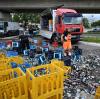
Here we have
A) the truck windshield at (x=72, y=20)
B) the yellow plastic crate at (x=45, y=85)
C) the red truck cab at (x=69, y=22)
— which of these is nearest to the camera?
the yellow plastic crate at (x=45, y=85)

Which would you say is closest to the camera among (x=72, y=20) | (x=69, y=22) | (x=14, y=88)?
(x=14, y=88)

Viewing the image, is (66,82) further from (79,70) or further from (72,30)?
(72,30)

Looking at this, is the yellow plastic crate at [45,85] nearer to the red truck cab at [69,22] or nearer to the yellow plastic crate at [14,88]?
the yellow plastic crate at [14,88]

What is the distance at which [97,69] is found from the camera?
10.8m

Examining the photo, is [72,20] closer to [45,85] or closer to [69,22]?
[69,22]

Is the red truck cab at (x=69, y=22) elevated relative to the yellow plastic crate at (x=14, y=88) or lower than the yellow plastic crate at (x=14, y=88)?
elevated

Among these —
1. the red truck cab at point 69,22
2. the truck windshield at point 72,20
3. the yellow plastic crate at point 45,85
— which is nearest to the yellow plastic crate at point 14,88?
the yellow plastic crate at point 45,85

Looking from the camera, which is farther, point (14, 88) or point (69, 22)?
point (69, 22)

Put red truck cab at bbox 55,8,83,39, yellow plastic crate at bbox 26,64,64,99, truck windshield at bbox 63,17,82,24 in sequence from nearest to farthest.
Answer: yellow plastic crate at bbox 26,64,64,99 < red truck cab at bbox 55,8,83,39 < truck windshield at bbox 63,17,82,24

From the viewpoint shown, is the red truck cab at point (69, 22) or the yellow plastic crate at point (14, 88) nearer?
the yellow plastic crate at point (14, 88)

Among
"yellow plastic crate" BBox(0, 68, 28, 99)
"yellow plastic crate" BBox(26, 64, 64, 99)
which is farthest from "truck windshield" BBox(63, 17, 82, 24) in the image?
"yellow plastic crate" BBox(0, 68, 28, 99)

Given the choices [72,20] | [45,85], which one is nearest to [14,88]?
[45,85]

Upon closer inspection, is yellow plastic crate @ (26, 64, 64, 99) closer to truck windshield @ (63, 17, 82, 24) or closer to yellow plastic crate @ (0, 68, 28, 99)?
yellow plastic crate @ (0, 68, 28, 99)

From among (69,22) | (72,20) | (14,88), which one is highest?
(72,20)
